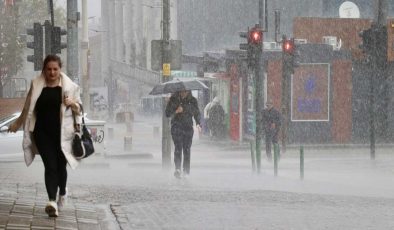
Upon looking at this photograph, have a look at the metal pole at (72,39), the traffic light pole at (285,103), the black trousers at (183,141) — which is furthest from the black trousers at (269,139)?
the black trousers at (183,141)

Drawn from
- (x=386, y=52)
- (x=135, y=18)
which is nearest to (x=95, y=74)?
(x=135, y=18)

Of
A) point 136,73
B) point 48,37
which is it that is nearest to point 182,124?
point 48,37

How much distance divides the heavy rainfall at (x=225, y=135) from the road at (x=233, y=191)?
0.04 metres

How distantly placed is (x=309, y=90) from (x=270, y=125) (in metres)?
6.55

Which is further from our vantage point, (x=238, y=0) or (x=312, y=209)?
(x=238, y=0)

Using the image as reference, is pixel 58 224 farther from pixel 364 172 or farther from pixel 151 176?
pixel 364 172

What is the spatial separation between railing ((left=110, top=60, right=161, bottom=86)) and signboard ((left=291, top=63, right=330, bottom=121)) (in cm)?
3461

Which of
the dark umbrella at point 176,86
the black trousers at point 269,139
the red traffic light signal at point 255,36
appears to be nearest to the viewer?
the dark umbrella at point 176,86

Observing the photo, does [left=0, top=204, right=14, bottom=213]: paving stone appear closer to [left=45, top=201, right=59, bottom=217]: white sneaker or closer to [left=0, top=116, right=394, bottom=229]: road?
[left=45, top=201, right=59, bottom=217]: white sneaker

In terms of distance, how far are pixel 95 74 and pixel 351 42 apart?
3124 inches

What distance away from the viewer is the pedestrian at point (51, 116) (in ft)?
30.0

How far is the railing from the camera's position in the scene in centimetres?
7045

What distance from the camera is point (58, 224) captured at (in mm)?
8672

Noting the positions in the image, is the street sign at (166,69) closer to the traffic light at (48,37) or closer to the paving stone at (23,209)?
the traffic light at (48,37)
